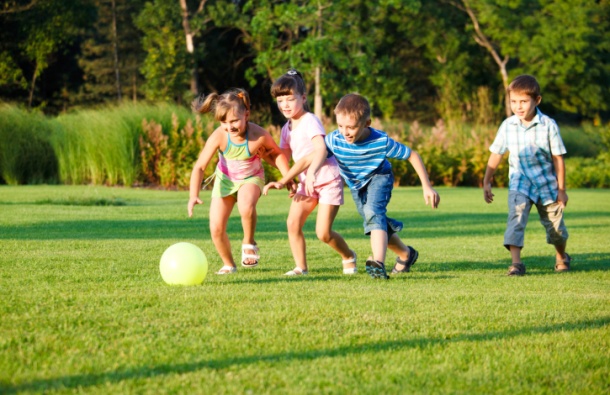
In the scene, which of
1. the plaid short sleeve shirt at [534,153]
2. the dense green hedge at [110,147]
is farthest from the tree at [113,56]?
the plaid short sleeve shirt at [534,153]

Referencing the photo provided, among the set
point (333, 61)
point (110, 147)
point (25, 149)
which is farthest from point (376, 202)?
point (333, 61)

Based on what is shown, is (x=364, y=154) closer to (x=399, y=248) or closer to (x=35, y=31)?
(x=399, y=248)

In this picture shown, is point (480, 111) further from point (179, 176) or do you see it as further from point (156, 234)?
point (156, 234)

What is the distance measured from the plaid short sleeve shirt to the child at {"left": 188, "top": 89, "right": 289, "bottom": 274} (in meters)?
2.22

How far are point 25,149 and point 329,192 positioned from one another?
57.6 feet

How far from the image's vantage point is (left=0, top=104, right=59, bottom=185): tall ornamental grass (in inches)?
890

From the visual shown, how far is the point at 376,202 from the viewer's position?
713 cm

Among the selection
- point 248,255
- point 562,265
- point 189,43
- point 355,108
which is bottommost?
point 562,265

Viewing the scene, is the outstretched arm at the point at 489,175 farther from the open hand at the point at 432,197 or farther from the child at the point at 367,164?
the open hand at the point at 432,197

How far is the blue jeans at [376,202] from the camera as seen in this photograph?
7.07 metres

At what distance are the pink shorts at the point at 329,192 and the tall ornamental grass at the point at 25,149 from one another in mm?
17015

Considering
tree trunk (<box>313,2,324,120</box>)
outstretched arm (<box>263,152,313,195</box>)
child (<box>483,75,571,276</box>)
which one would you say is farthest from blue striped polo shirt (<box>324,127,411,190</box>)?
tree trunk (<box>313,2,324,120</box>)

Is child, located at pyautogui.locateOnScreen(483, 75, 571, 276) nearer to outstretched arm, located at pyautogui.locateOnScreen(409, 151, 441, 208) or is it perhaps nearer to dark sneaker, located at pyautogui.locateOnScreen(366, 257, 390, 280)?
outstretched arm, located at pyautogui.locateOnScreen(409, 151, 441, 208)

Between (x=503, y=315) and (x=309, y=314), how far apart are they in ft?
3.95
